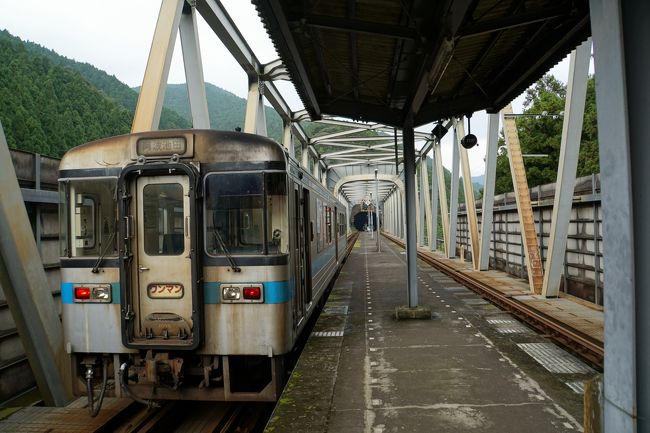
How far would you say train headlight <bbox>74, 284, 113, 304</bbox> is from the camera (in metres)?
4.77

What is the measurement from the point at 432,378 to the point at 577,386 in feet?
4.90

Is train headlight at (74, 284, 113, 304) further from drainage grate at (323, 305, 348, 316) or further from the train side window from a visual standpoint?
drainage grate at (323, 305, 348, 316)

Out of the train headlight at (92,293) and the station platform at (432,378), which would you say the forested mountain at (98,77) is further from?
the train headlight at (92,293)

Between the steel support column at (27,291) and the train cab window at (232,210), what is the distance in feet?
7.74

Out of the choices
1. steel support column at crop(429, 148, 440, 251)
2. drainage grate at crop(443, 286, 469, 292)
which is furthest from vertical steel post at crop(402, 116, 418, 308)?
steel support column at crop(429, 148, 440, 251)

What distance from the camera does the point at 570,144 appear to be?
9.38 m

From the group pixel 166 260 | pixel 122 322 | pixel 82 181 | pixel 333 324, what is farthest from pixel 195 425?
pixel 333 324

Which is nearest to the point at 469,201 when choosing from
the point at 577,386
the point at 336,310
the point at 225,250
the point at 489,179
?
the point at 489,179

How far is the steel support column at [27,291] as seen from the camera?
5.30 metres

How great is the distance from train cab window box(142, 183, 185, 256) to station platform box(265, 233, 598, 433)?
1.94 metres

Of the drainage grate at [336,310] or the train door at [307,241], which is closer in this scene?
the train door at [307,241]

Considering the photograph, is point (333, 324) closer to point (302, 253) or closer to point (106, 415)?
point (302, 253)

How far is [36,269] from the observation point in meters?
5.67

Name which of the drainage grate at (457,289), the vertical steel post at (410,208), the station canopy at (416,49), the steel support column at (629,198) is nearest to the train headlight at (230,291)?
the station canopy at (416,49)
